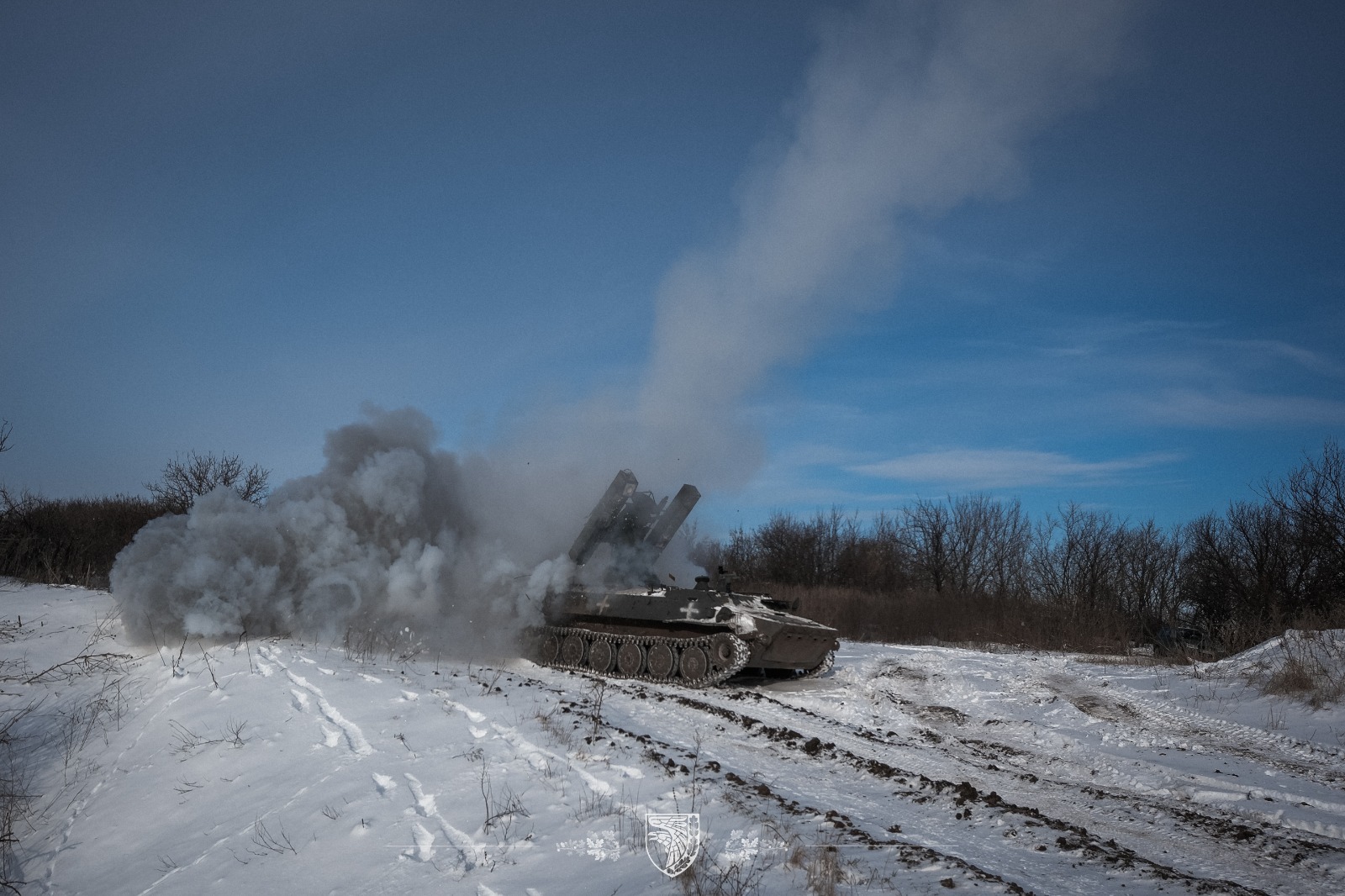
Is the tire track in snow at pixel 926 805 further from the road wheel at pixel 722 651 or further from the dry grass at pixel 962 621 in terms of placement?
the dry grass at pixel 962 621

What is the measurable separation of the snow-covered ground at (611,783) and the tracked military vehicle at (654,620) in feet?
3.12

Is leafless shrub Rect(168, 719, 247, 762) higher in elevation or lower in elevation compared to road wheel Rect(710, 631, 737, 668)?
lower

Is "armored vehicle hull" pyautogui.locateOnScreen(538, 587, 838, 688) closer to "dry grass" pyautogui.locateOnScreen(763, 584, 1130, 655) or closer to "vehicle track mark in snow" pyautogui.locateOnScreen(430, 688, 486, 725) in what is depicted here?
"vehicle track mark in snow" pyautogui.locateOnScreen(430, 688, 486, 725)

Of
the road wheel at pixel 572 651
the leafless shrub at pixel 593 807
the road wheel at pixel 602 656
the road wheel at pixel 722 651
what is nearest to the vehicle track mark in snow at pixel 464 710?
the leafless shrub at pixel 593 807

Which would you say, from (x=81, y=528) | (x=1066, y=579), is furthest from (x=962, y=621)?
(x=81, y=528)

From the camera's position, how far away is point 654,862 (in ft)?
14.3

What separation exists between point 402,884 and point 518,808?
963 millimetres

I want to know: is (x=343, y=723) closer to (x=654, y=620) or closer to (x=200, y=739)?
(x=200, y=739)

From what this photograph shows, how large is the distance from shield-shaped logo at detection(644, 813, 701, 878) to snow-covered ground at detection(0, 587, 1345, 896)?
0.08 m

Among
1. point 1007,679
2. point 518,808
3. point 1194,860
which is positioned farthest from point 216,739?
point 1007,679

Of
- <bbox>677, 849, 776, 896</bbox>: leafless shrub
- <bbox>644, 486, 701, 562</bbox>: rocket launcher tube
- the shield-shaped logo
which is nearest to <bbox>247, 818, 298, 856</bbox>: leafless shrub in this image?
the shield-shaped logo

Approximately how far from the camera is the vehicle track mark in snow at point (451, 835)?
4.68 meters

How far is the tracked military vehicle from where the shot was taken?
506 inches

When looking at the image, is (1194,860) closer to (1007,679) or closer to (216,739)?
(216,739)
